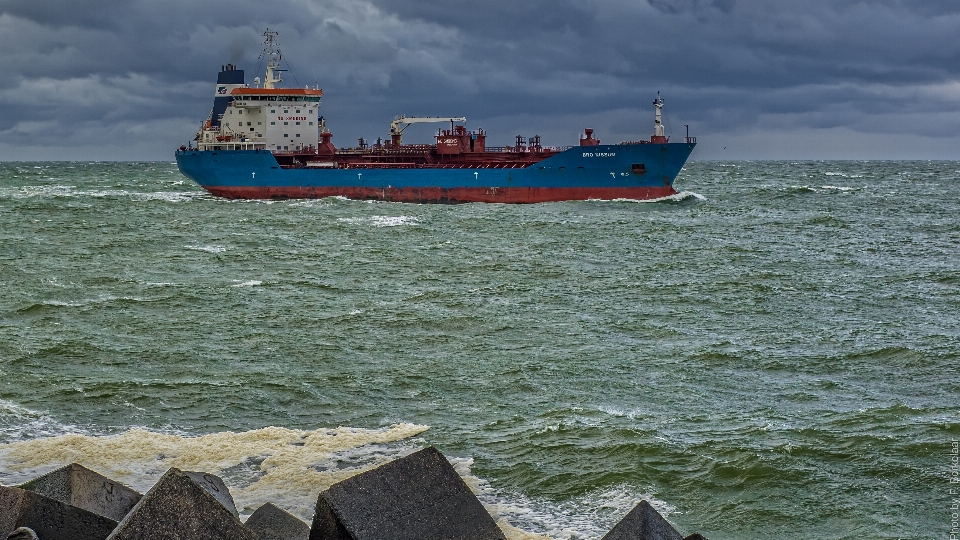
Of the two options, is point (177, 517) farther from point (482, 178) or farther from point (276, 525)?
point (482, 178)

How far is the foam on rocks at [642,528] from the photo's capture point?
6.63m

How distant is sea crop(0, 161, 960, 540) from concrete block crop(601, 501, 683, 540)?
238 centimetres

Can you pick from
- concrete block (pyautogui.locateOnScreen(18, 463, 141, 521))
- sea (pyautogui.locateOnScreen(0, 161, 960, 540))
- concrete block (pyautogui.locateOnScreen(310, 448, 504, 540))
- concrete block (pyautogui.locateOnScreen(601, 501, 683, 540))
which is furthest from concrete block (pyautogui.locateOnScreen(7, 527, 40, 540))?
concrete block (pyautogui.locateOnScreen(601, 501, 683, 540))

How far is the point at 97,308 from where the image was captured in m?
20.7

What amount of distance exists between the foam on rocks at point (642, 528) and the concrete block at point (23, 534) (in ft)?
12.2

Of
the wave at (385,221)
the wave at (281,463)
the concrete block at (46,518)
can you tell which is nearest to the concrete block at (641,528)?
the wave at (281,463)

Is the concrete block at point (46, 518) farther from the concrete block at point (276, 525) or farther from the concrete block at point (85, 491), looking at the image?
the concrete block at point (276, 525)

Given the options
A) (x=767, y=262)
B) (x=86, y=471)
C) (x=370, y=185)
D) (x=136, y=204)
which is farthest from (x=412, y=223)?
(x=86, y=471)

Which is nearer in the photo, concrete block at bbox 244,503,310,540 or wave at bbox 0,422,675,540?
concrete block at bbox 244,503,310,540

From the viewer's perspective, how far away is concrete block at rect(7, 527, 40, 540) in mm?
6273

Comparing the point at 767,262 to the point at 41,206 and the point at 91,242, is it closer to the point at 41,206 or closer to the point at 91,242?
the point at 91,242

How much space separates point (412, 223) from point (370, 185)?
12.4 m

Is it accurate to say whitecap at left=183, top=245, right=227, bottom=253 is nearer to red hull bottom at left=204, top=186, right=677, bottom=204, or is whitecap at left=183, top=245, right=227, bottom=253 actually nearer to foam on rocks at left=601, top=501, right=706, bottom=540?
red hull bottom at left=204, top=186, right=677, bottom=204

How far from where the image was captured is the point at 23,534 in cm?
629
